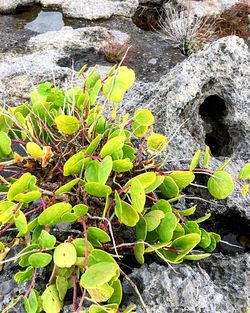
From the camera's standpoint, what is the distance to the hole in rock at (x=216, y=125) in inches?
115

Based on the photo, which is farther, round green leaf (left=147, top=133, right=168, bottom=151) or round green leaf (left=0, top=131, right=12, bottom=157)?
round green leaf (left=147, top=133, right=168, bottom=151)

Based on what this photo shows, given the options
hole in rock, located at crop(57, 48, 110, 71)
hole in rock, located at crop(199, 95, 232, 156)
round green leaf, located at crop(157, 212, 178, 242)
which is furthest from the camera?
hole in rock, located at crop(57, 48, 110, 71)

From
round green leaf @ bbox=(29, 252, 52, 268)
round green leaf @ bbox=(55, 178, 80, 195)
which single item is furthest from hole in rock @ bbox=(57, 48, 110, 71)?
round green leaf @ bbox=(29, 252, 52, 268)

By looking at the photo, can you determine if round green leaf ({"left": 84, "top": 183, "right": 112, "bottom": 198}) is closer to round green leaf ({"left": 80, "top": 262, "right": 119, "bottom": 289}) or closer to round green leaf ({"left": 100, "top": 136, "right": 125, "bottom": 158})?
round green leaf ({"left": 100, "top": 136, "right": 125, "bottom": 158})

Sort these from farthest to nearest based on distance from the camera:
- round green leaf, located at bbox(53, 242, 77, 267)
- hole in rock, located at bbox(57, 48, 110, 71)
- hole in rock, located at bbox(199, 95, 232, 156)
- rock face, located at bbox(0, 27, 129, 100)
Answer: hole in rock, located at bbox(57, 48, 110, 71), rock face, located at bbox(0, 27, 129, 100), hole in rock, located at bbox(199, 95, 232, 156), round green leaf, located at bbox(53, 242, 77, 267)

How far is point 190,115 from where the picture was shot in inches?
108

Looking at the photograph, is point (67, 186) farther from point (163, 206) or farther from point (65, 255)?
point (163, 206)

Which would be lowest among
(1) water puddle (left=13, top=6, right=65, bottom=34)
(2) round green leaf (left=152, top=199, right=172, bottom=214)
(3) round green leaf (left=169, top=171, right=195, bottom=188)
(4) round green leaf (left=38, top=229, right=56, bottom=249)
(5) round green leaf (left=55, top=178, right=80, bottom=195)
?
(1) water puddle (left=13, top=6, right=65, bottom=34)

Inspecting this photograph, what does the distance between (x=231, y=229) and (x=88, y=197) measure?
0.99 metres

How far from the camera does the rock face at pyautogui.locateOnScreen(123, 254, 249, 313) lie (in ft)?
6.28

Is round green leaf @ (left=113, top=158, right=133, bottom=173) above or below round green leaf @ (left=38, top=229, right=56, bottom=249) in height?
above

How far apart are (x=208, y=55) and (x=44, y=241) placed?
5.30 feet

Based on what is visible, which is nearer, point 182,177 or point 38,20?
point 182,177

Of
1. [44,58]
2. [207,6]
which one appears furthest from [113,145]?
[207,6]
